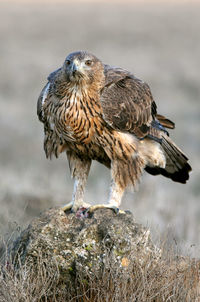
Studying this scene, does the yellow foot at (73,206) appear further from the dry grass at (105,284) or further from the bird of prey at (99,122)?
the dry grass at (105,284)

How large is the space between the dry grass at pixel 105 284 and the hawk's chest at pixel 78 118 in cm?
138

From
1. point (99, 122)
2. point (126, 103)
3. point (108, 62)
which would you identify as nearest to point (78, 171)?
point (99, 122)

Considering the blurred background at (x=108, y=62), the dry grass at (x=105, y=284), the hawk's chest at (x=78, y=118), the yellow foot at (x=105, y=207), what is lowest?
the dry grass at (x=105, y=284)

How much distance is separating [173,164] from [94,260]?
2575 mm

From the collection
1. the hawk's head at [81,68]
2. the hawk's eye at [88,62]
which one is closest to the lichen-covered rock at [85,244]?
the hawk's head at [81,68]

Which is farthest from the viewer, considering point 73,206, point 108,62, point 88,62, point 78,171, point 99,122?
point 108,62

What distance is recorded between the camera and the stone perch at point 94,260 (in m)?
5.05

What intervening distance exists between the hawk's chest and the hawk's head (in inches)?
6.1

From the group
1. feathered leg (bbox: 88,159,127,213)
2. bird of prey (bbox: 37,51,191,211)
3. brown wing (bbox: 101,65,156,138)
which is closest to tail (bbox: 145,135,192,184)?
bird of prey (bbox: 37,51,191,211)

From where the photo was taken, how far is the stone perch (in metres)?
5.05

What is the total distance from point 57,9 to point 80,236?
142ft

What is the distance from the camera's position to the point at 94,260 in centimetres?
524

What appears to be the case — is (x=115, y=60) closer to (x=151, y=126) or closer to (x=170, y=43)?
(x=170, y=43)

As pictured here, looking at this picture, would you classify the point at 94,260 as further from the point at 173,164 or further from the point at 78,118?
the point at 173,164
